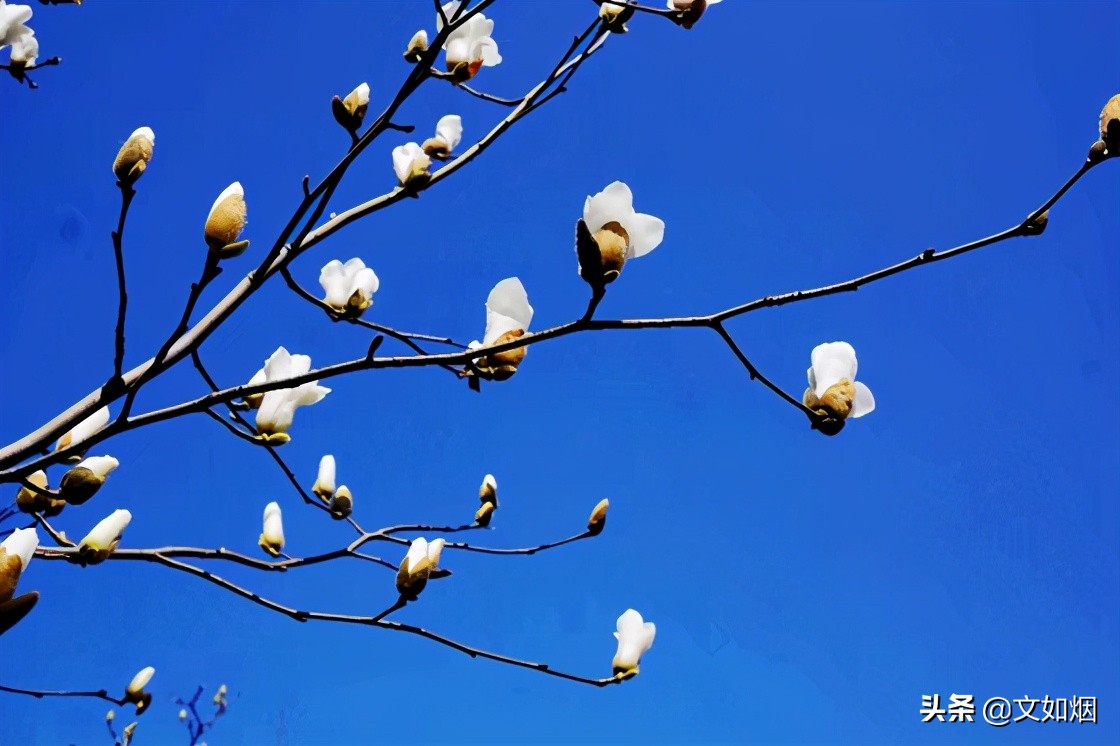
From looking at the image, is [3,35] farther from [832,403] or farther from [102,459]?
[832,403]

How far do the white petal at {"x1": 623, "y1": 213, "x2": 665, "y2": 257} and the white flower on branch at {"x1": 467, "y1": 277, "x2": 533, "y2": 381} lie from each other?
188 millimetres

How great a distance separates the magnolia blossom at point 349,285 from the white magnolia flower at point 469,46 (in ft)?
1.38

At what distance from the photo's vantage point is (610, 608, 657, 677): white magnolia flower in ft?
4.93

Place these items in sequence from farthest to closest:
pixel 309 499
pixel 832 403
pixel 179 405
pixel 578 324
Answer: pixel 309 499
pixel 832 403
pixel 179 405
pixel 578 324

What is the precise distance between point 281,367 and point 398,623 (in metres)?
0.42

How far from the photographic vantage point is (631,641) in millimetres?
1507

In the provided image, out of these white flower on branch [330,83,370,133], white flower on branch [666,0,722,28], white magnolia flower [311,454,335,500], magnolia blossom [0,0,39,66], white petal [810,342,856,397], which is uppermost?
magnolia blossom [0,0,39,66]

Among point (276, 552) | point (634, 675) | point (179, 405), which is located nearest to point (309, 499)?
point (276, 552)

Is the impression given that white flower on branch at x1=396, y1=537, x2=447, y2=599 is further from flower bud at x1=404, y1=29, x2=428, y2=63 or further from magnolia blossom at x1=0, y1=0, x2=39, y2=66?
magnolia blossom at x1=0, y1=0, x2=39, y2=66

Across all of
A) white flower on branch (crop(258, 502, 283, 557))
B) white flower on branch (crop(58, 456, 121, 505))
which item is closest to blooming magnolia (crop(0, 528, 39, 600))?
white flower on branch (crop(58, 456, 121, 505))

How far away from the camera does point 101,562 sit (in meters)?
1.10

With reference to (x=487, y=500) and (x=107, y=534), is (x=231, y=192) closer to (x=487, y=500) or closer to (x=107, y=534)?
(x=107, y=534)

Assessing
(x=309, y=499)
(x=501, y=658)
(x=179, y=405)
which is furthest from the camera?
(x=309, y=499)

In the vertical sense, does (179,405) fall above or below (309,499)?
below
